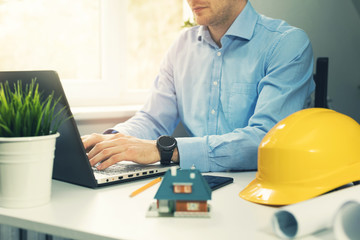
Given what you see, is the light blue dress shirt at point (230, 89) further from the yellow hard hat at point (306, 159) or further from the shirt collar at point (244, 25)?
the yellow hard hat at point (306, 159)

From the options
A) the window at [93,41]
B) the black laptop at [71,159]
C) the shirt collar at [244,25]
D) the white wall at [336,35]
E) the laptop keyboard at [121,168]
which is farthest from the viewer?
the white wall at [336,35]

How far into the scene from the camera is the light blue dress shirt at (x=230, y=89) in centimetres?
125

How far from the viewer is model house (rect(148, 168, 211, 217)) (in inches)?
30.4

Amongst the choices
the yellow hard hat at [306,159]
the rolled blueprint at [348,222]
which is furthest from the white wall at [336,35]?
the rolled blueprint at [348,222]

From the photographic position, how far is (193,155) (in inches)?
47.8

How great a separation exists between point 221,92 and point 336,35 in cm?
121

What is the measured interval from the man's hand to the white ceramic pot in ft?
0.79

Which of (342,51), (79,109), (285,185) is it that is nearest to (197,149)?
(285,185)

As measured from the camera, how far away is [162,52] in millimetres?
2246

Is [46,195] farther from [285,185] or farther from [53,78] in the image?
[285,185]

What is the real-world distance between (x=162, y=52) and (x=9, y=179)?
58.9 inches

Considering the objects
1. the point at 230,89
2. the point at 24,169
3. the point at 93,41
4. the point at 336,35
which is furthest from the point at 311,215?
the point at 336,35

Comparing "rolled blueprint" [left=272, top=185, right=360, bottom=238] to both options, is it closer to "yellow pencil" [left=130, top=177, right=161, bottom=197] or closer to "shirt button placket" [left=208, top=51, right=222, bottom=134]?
"yellow pencil" [left=130, top=177, right=161, bottom=197]

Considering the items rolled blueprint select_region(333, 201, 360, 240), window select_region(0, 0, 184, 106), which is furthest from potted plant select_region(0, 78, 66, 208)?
window select_region(0, 0, 184, 106)
